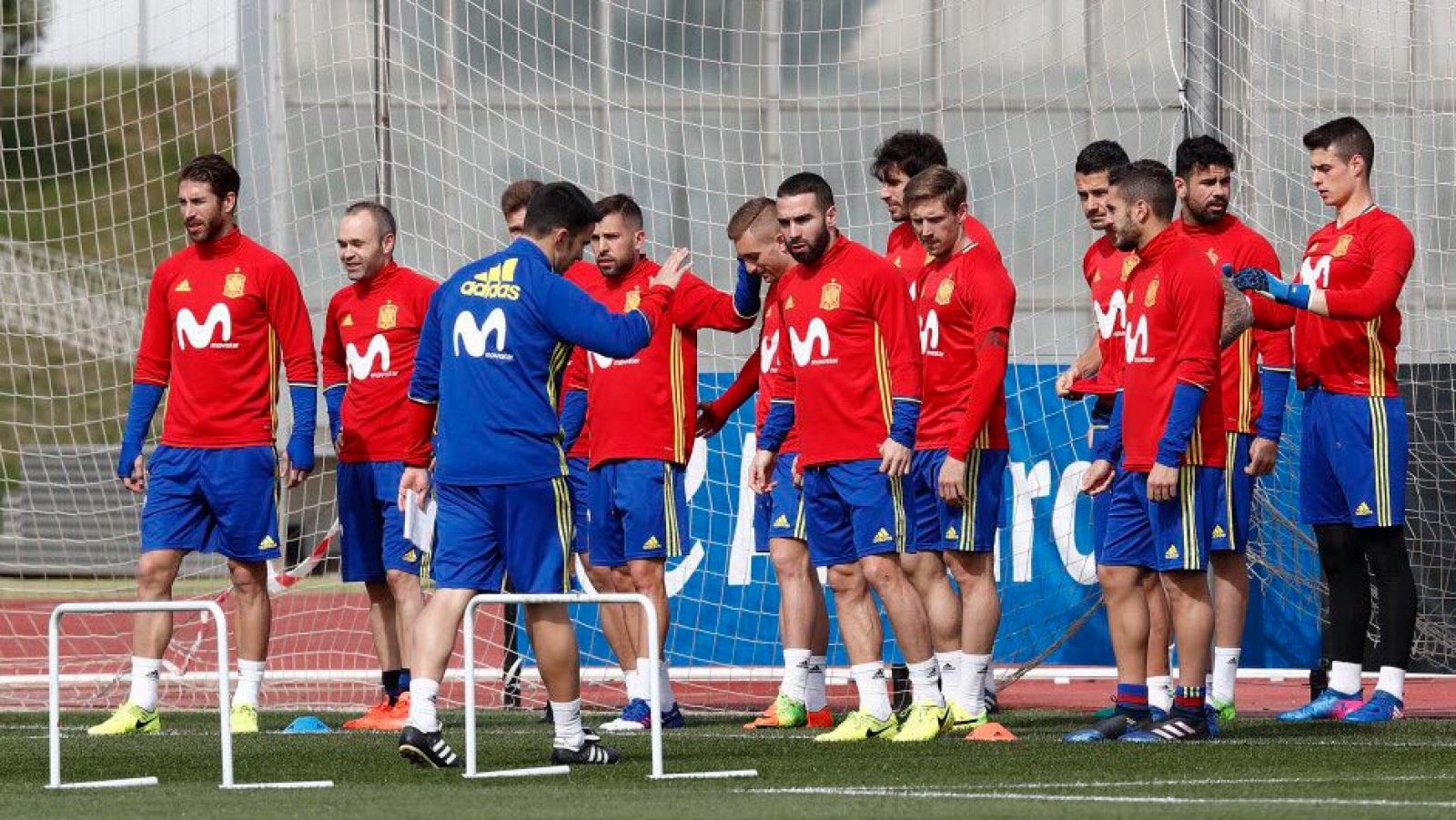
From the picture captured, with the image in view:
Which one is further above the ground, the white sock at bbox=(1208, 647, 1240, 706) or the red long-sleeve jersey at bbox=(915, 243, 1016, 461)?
the red long-sleeve jersey at bbox=(915, 243, 1016, 461)

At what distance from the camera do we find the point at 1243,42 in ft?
39.5

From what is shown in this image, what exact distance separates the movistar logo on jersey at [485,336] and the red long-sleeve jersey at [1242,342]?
3.38m

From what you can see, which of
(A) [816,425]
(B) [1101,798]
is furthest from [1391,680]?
(B) [1101,798]

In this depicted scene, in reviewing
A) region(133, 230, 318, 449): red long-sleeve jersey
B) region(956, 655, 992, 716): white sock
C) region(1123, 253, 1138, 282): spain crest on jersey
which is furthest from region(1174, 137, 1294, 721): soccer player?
region(133, 230, 318, 449): red long-sleeve jersey

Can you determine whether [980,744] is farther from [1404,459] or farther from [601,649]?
[601,649]

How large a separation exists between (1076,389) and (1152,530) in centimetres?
169

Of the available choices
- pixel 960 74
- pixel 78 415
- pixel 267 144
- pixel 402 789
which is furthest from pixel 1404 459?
pixel 78 415

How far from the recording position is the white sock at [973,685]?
30.8 feet

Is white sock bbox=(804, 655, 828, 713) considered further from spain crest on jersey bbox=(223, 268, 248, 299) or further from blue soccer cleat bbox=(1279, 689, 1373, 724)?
spain crest on jersey bbox=(223, 268, 248, 299)

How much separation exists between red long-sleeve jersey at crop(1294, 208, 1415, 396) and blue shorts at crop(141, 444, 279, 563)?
474cm

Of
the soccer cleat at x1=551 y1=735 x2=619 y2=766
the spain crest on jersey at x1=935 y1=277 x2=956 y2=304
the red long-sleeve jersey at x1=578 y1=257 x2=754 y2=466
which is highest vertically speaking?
the spain crest on jersey at x1=935 y1=277 x2=956 y2=304

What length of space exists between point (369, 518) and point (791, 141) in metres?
4.34

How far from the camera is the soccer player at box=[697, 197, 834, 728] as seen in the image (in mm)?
9883

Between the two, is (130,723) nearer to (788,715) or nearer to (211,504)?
(211,504)
